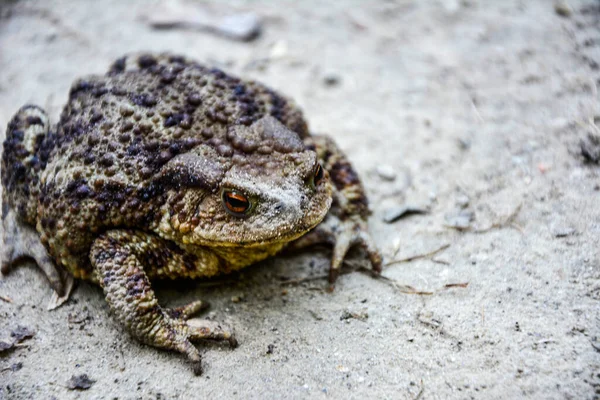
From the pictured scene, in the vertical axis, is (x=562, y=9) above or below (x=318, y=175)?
below

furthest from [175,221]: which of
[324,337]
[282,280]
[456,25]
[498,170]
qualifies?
[456,25]

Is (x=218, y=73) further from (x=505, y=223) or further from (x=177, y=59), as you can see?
(x=505, y=223)

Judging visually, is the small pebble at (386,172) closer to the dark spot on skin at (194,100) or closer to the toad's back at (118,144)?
the toad's back at (118,144)

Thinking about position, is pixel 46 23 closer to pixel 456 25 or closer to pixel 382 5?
pixel 382 5

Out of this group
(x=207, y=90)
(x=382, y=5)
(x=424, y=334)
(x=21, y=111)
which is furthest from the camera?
(x=382, y=5)

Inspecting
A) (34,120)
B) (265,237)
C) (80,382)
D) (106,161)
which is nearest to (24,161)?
(34,120)

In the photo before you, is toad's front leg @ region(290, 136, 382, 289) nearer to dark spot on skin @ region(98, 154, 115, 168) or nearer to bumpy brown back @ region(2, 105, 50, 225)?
dark spot on skin @ region(98, 154, 115, 168)

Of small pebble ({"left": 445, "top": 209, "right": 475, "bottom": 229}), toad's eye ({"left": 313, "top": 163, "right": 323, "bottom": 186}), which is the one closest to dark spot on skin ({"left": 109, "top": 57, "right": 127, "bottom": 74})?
toad's eye ({"left": 313, "top": 163, "right": 323, "bottom": 186})
